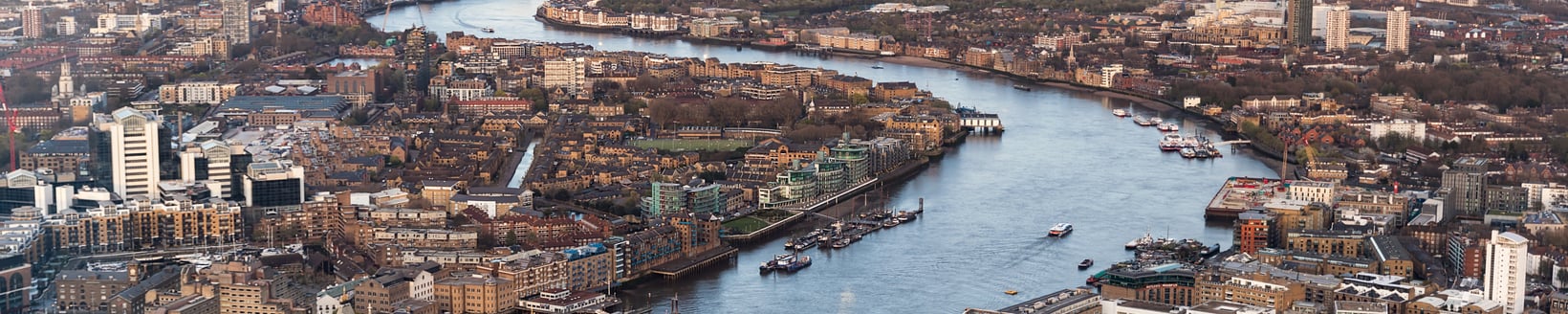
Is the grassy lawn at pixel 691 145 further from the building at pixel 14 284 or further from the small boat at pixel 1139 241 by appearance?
the building at pixel 14 284

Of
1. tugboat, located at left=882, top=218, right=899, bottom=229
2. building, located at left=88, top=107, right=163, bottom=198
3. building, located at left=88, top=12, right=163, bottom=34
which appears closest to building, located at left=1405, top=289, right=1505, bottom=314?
tugboat, located at left=882, top=218, right=899, bottom=229

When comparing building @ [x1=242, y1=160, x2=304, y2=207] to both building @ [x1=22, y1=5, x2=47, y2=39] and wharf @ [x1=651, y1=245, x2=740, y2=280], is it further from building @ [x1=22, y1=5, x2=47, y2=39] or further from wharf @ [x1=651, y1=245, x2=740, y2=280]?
building @ [x1=22, y1=5, x2=47, y2=39]

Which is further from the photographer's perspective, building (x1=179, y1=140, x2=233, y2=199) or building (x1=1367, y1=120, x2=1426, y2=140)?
building (x1=1367, y1=120, x2=1426, y2=140)

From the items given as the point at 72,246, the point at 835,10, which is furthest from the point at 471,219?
the point at 835,10

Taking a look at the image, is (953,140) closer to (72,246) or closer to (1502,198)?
(1502,198)

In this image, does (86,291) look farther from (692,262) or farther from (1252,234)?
(1252,234)

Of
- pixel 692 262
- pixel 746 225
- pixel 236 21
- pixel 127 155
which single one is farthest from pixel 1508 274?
pixel 236 21
